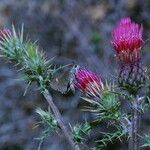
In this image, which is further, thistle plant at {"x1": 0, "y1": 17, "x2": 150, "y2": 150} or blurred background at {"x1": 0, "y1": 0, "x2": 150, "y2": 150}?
blurred background at {"x1": 0, "y1": 0, "x2": 150, "y2": 150}

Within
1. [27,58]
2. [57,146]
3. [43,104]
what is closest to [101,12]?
[43,104]

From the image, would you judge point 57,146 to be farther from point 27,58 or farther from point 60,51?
point 27,58

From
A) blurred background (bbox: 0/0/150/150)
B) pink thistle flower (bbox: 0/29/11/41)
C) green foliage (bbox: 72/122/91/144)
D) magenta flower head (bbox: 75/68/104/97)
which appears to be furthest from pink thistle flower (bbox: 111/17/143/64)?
blurred background (bbox: 0/0/150/150)

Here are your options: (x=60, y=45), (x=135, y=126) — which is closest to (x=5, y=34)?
(x=135, y=126)

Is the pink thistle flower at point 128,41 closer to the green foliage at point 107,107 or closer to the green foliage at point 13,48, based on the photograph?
the green foliage at point 107,107

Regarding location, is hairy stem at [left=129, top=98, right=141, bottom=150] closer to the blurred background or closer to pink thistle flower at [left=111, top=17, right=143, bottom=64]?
pink thistle flower at [left=111, top=17, right=143, bottom=64]

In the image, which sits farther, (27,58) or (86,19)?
(86,19)

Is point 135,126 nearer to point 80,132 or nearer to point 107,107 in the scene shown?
point 107,107

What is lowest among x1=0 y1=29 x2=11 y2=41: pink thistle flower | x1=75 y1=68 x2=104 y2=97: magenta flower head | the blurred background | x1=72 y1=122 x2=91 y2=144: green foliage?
the blurred background
